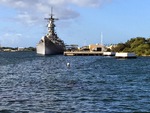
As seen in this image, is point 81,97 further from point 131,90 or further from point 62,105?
point 131,90

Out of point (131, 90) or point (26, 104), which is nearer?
point (26, 104)

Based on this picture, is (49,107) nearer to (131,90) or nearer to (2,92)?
(2,92)

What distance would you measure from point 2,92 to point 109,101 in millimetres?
14942

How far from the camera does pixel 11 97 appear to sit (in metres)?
44.2

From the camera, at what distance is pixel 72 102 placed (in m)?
40.8

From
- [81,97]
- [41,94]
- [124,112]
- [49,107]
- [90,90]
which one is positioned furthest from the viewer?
[90,90]

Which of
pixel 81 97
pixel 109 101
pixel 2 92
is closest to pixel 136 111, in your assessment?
pixel 109 101

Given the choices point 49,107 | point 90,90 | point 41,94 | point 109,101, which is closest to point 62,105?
point 49,107

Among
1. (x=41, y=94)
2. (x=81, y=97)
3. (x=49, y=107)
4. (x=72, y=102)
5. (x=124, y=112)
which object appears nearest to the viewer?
(x=124, y=112)

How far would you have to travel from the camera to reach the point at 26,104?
39.1 metres

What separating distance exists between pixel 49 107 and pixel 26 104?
2786mm

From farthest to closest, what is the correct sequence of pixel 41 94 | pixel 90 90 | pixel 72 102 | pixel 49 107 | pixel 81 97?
pixel 90 90 → pixel 41 94 → pixel 81 97 → pixel 72 102 → pixel 49 107

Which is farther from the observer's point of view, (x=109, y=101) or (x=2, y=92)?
(x=2, y=92)

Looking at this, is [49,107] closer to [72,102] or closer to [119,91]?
[72,102]
